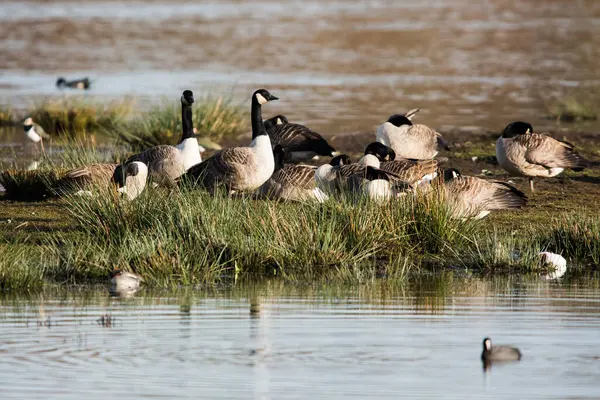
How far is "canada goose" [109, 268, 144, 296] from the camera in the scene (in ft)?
36.4

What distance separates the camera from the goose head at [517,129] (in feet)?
56.3

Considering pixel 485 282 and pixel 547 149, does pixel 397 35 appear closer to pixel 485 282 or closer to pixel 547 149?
pixel 547 149

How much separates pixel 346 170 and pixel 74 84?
802 inches

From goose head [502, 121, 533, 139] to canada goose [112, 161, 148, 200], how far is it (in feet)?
17.9

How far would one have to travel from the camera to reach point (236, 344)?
9156mm

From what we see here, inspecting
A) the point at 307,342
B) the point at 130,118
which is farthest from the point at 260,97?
the point at 130,118

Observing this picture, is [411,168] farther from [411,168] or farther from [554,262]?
[554,262]

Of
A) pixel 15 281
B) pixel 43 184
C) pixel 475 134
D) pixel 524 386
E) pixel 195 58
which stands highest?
pixel 195 58

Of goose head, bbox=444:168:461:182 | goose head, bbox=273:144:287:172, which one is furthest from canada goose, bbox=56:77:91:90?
goose head, bbox=444:168:461:182

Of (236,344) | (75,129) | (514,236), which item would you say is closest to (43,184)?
(514,236)

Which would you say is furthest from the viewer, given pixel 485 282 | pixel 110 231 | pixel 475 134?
pixel 475 134

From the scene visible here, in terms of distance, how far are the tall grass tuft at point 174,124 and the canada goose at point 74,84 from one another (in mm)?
9483

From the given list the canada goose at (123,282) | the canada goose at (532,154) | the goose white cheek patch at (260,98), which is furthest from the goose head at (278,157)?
the canada goose at (123,282)

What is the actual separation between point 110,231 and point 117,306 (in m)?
2.25
